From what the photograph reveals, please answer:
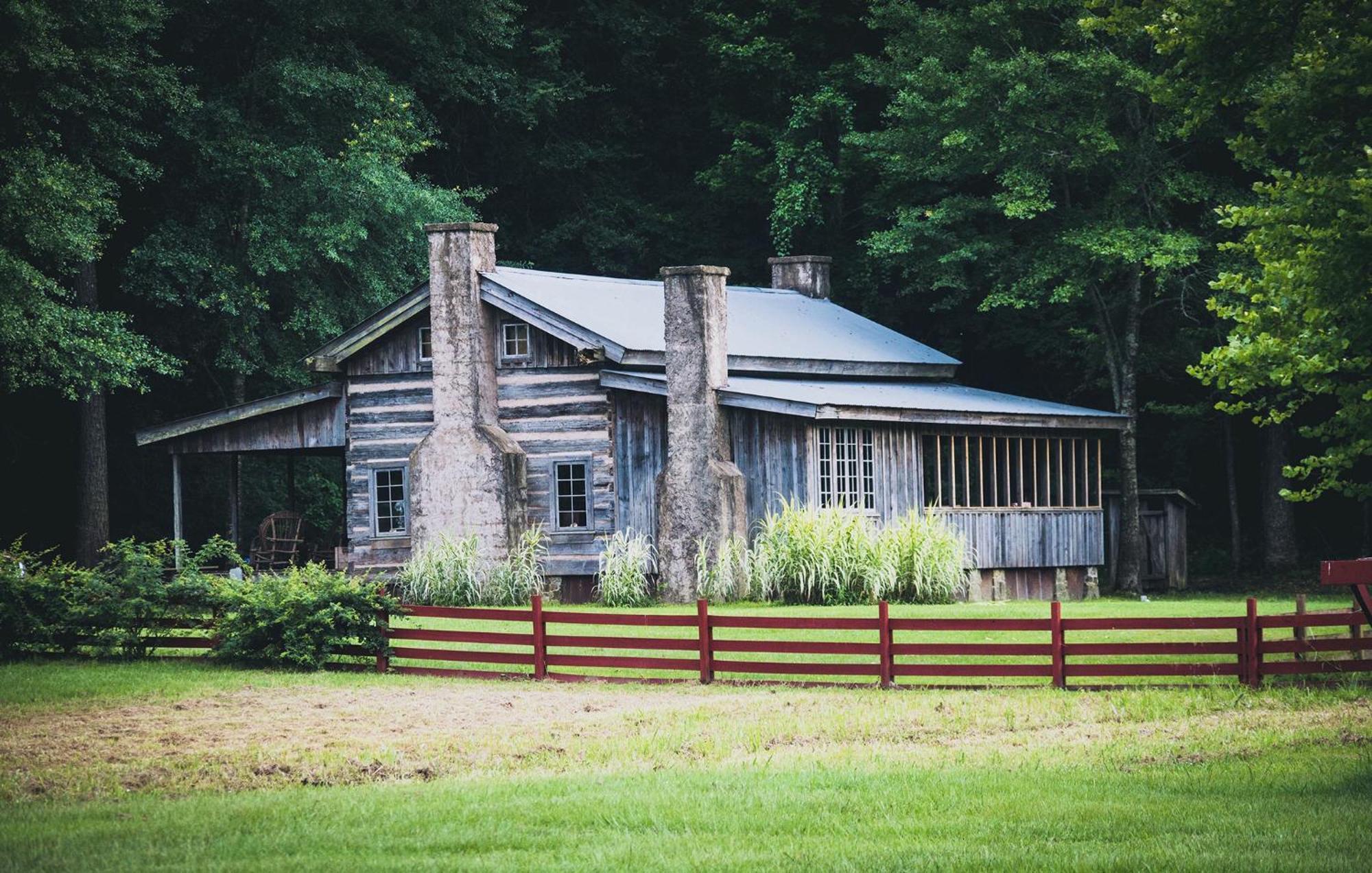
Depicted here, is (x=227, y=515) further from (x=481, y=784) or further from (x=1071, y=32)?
(x=481, y=784)

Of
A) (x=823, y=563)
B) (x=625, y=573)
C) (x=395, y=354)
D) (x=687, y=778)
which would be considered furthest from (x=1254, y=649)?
(x=395, y=354)

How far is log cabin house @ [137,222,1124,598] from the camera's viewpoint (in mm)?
31750

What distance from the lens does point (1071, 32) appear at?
121 ft

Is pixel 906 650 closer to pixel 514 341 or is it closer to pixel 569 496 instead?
pixel 569 496

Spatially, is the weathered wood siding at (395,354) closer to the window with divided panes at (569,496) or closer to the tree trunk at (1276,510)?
the window with divided panes at (569,496)

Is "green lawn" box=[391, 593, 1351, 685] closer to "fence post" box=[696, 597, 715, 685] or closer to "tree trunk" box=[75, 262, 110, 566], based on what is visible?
"fence post" box=[696, 597, 715, 685]

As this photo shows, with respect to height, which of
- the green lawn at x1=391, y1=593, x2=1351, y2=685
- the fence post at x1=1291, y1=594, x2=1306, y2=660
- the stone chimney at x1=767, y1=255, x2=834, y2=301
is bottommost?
the green lawn at x1=391, y1=593, x2=1351, y2=685

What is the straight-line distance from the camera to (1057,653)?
19859 mm

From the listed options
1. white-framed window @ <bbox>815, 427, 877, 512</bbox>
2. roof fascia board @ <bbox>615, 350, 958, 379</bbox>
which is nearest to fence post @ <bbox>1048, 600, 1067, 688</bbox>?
white-framed window @ <bbox>815, 427, 877, 512</bbox>

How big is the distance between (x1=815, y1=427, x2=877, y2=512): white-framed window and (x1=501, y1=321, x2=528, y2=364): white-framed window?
639 cm

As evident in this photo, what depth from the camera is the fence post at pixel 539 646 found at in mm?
21969

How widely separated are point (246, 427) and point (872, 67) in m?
16.3

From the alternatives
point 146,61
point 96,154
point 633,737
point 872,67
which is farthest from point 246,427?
point 633,737

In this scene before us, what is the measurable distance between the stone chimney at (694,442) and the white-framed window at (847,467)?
1.45 meters
